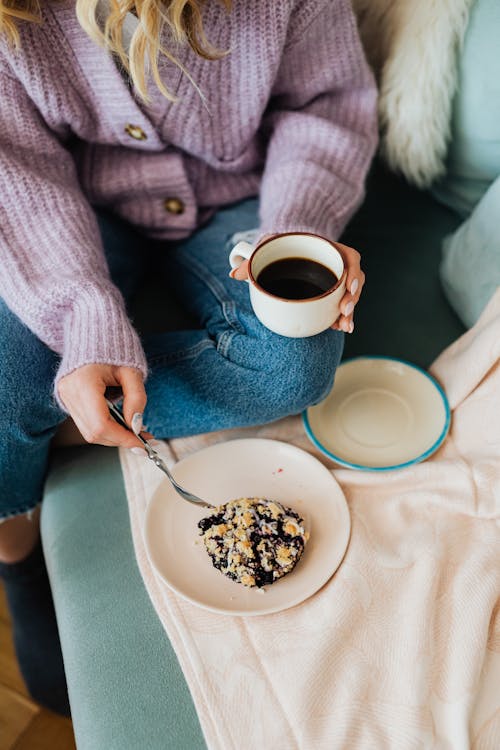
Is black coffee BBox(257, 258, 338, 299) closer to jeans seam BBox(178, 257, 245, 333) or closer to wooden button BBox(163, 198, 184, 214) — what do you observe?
jeans seam BBox(178, 257, 245, 333)

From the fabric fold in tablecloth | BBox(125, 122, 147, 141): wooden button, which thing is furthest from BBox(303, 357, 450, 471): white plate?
BBox(125, 122, 147, 141): wooden button

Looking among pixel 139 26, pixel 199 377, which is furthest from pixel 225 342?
pixel 139 26

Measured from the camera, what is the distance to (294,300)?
65cm

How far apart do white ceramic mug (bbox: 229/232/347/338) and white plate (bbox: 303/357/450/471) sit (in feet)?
0.67

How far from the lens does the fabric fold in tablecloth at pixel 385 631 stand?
611mm

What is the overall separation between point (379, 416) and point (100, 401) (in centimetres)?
39

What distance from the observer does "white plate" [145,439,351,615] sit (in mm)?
692

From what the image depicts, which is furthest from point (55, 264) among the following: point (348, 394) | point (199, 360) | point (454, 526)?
point (454, 526)

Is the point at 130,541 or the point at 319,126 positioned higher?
the point at 319,126

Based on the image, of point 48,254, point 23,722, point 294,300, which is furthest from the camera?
point 23,722

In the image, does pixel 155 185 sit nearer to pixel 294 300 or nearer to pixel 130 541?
pixel 294 300

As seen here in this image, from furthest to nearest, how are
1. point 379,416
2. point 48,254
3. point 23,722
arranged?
1. point 23,722
2. point 379,416
3. point 48,254

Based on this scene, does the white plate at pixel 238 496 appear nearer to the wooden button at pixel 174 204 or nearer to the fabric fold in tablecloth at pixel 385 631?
the fabric fold in tablecloth at pixel 385 631

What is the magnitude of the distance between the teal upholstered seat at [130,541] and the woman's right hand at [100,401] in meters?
0.16
